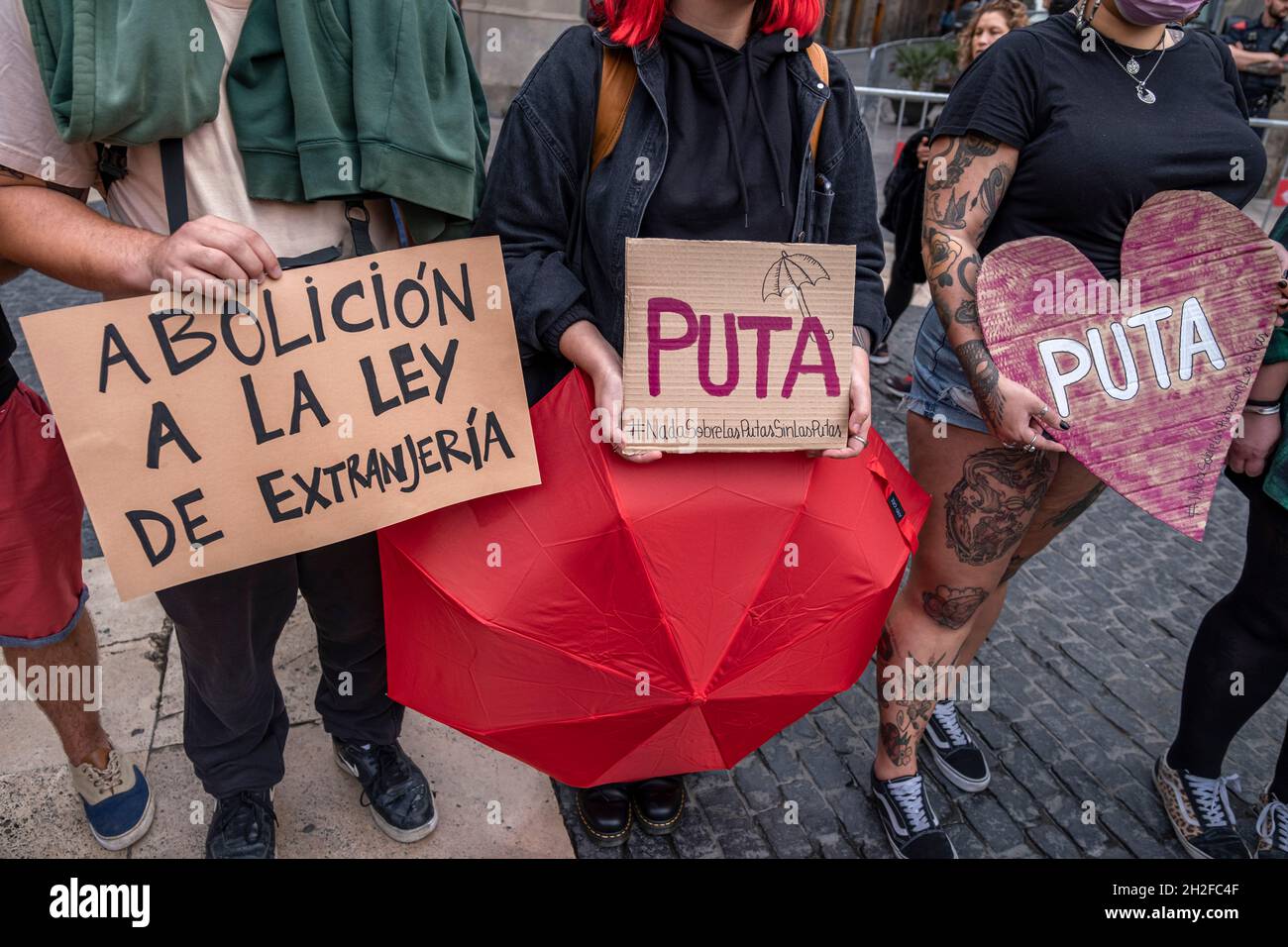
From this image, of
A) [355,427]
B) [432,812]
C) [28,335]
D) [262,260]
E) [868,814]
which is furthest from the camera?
[868,814]

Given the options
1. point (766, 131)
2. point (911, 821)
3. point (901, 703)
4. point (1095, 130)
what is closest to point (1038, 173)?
point (1095, 130)

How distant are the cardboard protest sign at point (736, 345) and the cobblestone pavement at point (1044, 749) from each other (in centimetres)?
140

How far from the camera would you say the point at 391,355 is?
66.2 inches

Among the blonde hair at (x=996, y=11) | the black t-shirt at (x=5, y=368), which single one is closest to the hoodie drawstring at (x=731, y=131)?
the black t-shirt at (x=5, y=368)

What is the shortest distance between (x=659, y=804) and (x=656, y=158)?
176cm

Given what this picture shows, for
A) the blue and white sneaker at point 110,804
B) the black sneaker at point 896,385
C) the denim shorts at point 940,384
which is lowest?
the black sneaker at point 896,385

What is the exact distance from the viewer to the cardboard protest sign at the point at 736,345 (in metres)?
1.66

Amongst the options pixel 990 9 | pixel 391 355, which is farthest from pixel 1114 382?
pixel 990 9

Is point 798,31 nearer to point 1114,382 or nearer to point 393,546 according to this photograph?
point 1114,382

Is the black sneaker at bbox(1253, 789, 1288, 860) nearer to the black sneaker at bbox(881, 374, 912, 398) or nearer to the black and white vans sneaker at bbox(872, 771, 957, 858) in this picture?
the black and white vans sneaker at bbox(872, 771, 957, 858)

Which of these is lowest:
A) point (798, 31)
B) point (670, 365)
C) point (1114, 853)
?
point (1114, 853)

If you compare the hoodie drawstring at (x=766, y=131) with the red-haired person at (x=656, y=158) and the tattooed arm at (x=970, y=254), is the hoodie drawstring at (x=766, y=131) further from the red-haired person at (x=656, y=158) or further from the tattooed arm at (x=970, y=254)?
the tattooed arm at (x=970, y=254)

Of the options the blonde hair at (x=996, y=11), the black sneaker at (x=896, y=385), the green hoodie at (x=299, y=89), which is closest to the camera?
the green hoodie at (x=299, y=89)

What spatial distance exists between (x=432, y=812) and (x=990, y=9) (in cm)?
468
